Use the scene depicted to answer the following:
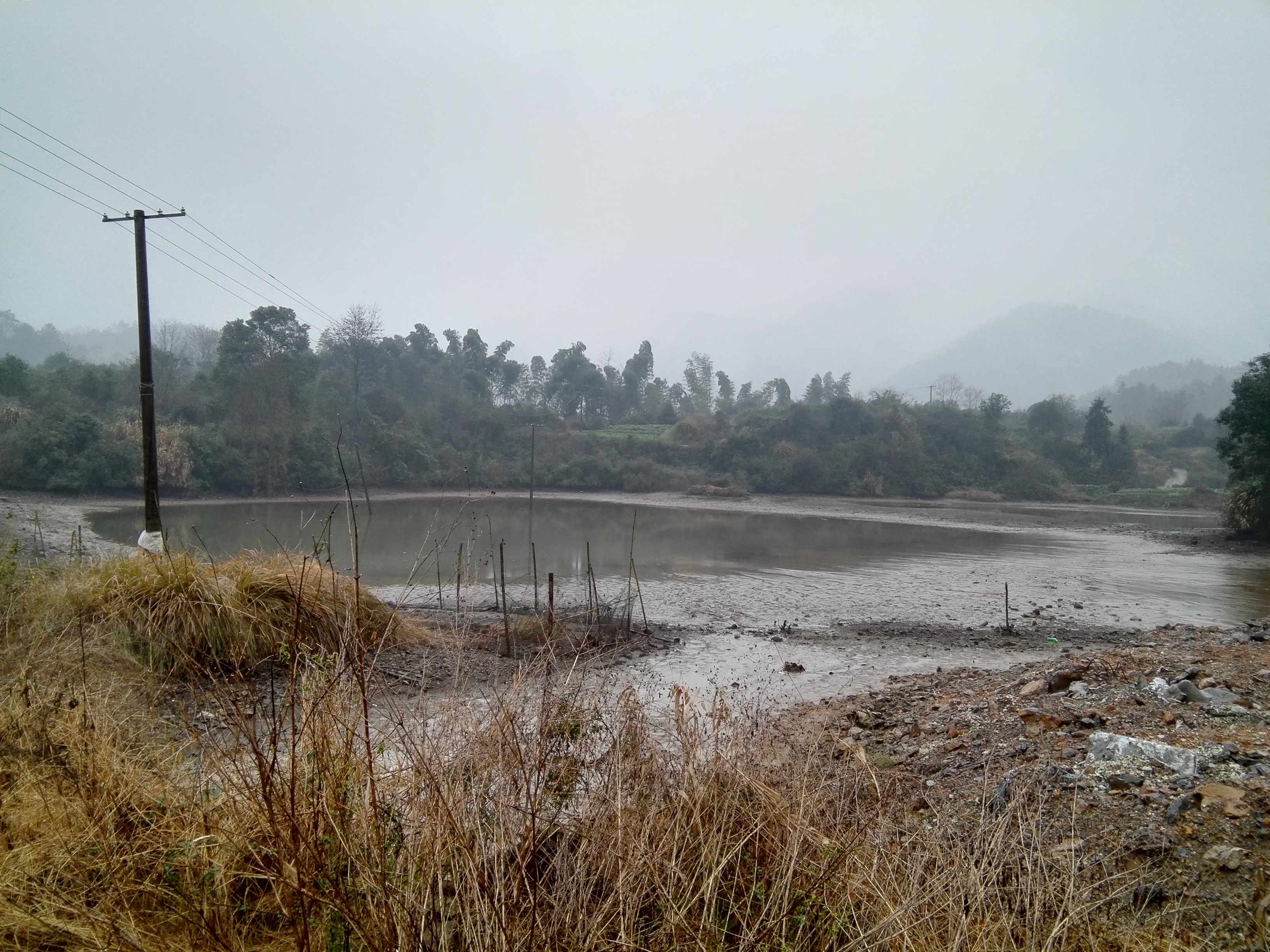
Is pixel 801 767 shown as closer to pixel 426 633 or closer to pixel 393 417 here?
pixel 426 633

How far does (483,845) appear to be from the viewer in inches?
80.1

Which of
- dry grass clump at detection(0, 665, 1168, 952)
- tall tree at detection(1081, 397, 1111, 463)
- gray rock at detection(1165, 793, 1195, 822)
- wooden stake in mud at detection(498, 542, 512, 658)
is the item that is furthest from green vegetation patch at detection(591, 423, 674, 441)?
dry grass clump at detection(0, 665, 1168, 952)

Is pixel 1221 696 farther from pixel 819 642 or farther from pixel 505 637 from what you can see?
pixel 505 637

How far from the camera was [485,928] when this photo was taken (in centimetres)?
191

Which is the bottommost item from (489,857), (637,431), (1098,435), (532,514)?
(489,857)

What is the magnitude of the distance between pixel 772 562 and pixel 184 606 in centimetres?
1469

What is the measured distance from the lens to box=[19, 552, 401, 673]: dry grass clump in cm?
608

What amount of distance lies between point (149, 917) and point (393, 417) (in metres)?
48.4

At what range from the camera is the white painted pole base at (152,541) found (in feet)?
28.7

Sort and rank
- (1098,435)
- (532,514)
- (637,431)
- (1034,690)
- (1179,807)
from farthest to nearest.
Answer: (637,431) < (1098,435) < (532,514) < (1034,690) < (1179,807)

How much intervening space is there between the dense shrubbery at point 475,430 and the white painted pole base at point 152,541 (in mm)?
16719

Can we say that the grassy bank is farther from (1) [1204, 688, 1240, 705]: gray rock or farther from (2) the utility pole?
(2) the utility pole

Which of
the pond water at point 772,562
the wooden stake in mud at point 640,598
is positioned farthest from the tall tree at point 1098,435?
the wooden stake in mud at point 640,598

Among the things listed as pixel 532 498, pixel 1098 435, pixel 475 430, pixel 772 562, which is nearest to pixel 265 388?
pixel 475 430
